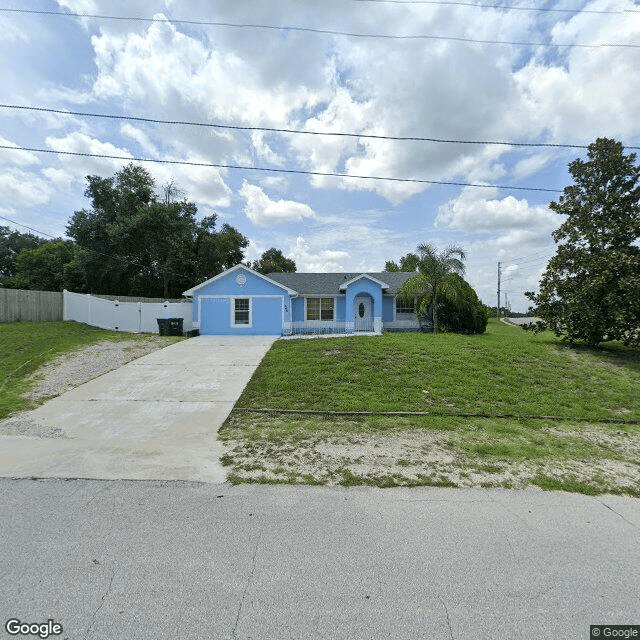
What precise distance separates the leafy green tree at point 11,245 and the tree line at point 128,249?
15.4m

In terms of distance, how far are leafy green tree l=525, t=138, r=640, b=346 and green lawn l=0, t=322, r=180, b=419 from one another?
17617mm

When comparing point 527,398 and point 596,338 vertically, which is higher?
point 596,338

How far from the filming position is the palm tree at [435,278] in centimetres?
1747

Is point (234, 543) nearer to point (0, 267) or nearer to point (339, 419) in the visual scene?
point (339, 419)

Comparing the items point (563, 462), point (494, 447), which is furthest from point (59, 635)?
point (563, 462)

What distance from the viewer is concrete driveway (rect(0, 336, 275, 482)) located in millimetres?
4277

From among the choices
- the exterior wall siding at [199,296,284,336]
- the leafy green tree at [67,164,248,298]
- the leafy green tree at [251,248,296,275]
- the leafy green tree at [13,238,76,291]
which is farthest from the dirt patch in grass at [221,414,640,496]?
the leafy green tree at [251,248,296,275]

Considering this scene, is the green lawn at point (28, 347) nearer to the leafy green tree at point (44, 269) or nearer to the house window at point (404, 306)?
the house window at point (404, 306)

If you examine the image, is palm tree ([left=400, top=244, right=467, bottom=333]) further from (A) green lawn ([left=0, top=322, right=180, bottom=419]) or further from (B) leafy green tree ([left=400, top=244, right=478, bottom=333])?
(A) green lawn ([left=0, top=322, right=180, bottom=419])

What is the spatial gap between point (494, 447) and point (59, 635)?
521cm

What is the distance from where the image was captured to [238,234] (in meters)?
37.1

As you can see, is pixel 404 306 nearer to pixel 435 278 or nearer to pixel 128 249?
pixel 435 278

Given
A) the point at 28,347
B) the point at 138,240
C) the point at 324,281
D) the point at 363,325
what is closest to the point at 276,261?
the point at 138,240

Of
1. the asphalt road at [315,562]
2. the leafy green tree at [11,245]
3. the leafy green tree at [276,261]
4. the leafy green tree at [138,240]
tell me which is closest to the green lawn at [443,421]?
the asphalt road at [315,562]
